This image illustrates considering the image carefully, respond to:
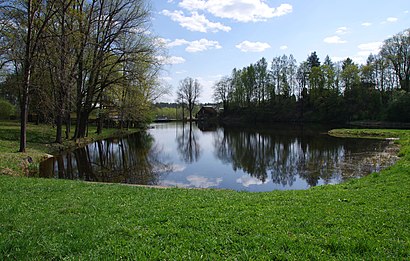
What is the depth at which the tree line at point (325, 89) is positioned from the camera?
5384cm

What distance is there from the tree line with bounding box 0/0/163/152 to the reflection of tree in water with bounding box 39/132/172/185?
131 inches

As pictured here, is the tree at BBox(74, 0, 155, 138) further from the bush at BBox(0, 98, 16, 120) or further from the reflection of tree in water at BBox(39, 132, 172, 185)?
the bush at BBox(0, 98, 16, 120)

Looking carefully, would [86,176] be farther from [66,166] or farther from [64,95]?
[64,95]

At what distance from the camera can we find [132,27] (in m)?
26.1

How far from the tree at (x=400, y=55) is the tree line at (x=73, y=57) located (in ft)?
160

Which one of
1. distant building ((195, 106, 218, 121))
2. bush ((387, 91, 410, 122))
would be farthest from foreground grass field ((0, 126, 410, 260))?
distant building ((195, 106, 218, 121))

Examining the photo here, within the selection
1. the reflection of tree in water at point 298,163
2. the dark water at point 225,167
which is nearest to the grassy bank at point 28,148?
the dark water at point 225,167

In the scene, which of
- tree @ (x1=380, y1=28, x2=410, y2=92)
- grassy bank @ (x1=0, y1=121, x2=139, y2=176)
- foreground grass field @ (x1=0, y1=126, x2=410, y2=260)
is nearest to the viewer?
foreground grass field @ (x1=0, y1=126, x2=410, y2=260)

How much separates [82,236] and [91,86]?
2392 cm

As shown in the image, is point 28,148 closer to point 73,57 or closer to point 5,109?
point 73,57

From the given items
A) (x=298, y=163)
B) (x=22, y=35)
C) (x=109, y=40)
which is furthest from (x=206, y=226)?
(x=109, y=40)

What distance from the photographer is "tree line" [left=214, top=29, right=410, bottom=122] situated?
53844 mm

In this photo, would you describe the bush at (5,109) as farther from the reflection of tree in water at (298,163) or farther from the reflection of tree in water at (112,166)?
the reflection of tree in water at (298,163)

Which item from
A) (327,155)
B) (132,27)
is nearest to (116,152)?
(132,27)
